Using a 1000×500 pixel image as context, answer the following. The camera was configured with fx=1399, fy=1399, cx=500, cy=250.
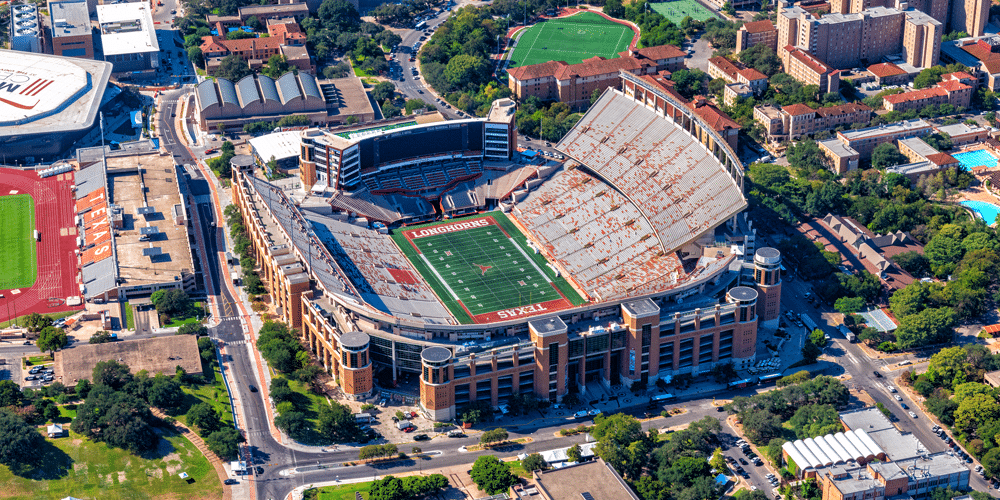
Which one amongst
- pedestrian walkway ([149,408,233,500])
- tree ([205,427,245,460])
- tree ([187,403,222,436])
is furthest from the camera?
tree ([187,403,222,436])

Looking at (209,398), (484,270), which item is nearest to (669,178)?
(484,270)

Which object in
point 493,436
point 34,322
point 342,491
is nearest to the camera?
point 342,491

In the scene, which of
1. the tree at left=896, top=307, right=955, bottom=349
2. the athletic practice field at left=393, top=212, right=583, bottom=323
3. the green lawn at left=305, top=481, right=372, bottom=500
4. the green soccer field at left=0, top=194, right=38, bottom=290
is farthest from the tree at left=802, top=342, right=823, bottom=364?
the green soccer field at left=0, top=194, right=38, bottom=290

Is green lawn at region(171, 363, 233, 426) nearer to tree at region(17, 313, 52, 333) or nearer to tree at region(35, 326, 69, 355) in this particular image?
tree at region(35, 326, 69, 355)

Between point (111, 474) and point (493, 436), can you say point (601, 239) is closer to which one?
point (493, 436)

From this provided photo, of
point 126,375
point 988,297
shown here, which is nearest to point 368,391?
point 126,375

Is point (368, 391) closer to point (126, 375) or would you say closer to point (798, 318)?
point (126, 375)
